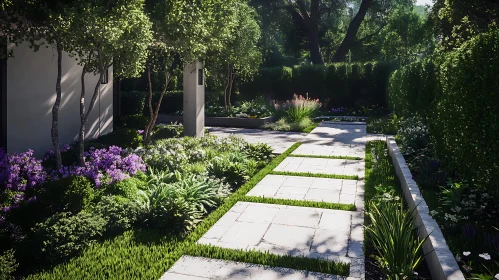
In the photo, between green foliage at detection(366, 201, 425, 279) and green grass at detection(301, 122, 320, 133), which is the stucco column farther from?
green foliage at detection(366, 201, 425, 279)

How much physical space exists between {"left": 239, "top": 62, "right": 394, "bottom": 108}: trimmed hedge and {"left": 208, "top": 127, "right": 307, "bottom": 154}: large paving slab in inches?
299

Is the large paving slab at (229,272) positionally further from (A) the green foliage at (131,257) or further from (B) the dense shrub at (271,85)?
(B) the dense shrub at (271,85)

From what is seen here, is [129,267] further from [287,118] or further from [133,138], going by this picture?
[287,118]

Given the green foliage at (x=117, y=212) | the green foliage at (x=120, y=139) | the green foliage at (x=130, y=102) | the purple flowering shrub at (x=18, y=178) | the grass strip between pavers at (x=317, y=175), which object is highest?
the green foliage at (x=130, y=102)

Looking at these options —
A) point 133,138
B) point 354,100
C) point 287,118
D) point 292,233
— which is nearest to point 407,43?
point 354,100

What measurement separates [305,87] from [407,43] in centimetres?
2184

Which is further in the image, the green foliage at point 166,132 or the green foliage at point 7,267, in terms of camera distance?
the green foliage at point 166,132

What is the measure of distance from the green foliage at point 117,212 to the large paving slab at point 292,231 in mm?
928

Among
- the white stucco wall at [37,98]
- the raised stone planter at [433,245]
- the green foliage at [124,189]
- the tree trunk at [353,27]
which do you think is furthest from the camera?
the tree trunk at [353,27]

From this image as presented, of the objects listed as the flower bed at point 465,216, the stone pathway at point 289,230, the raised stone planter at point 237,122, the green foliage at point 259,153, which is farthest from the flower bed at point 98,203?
the raised stone planter at point 237,122

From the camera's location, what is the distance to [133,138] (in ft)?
30.5

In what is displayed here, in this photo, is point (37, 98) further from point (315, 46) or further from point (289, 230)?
point (315, 46)

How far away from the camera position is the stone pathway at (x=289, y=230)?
3.64 m

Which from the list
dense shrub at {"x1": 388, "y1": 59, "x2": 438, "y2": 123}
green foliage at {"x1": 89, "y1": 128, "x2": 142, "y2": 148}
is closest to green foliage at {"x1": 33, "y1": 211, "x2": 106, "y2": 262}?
green foliage at {"x1": 89, "y1": 128, "x2": 142, "y2": 148}
